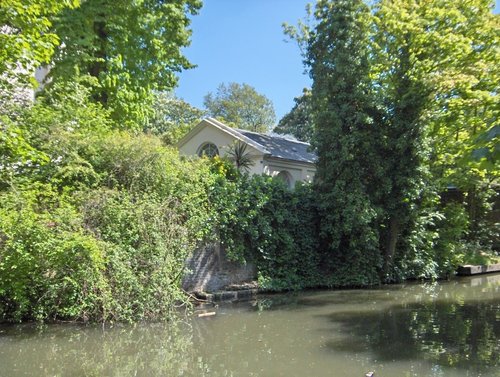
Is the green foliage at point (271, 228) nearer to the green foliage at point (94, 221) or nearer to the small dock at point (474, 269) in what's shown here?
the green foliage at point (94, 221)

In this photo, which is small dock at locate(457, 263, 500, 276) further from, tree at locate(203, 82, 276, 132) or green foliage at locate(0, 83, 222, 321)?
tree at locate(203, 82, 276, 132)

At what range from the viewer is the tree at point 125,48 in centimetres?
1414

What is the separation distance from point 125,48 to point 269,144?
10399mm

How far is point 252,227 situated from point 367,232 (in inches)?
148

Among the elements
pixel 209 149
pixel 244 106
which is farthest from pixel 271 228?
pixel 244 106

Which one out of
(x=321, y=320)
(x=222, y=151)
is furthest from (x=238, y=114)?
(x=321, y=320)

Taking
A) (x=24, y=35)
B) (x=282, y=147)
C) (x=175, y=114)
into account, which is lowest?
(x=24, y=35)

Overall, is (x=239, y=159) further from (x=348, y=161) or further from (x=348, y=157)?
(x=348, y=157)

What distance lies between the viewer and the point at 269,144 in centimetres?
2489

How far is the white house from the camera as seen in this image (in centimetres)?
2312

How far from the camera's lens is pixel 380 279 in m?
15.7

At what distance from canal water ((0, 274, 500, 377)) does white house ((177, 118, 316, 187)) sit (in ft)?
40.6

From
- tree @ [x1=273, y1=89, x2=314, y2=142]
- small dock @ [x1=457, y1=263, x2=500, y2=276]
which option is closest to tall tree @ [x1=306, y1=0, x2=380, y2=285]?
small dock @ [x1=457, y1=263, x2=500, y2=276]

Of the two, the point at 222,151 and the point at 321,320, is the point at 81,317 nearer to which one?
the point at 321,320
